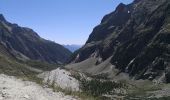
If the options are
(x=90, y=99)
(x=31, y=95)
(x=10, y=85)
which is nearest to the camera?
(x=31, y=95)

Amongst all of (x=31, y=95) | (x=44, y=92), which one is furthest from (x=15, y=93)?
(x=44, y=92)

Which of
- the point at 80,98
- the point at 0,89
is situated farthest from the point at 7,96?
the point at 80,98

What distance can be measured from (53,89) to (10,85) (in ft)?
11.7

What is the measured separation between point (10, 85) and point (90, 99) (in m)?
7.33

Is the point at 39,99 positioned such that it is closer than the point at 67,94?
Yes

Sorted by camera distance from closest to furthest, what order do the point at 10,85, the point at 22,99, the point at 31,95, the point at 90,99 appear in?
the point at 22,99 → the point at 31,95 → the point at 90,99 → the point at 10,85

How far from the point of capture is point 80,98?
29.2m

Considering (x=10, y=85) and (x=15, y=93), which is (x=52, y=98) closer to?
(x=15, y=93)

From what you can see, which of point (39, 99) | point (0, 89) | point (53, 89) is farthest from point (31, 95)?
point (53, 89)

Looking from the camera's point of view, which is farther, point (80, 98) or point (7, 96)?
point (80, 98)

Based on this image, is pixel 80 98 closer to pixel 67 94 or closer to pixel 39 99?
pixel 67 94

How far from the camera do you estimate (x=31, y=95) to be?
90.2 feet

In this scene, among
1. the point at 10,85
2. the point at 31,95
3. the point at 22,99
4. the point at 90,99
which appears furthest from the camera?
the point at 10,85

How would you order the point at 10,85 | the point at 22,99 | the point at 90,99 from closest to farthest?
the point at 22,99 → the point at 90,99 → the point at 10,85
